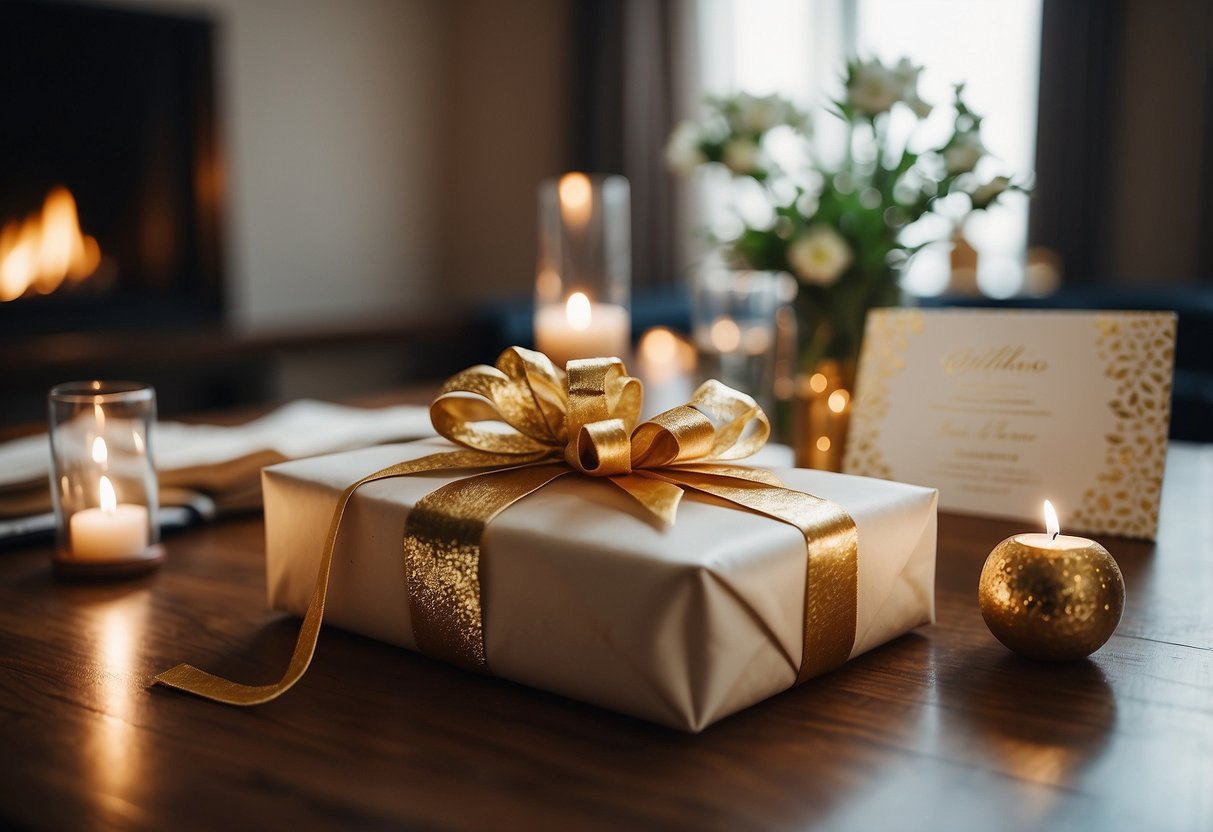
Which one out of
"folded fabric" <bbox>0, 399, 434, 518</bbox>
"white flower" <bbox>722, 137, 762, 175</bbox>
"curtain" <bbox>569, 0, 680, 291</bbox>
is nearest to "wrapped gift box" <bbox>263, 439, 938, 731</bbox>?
"folded fabric" <bbox>0, 399, 434, 518</bbox>

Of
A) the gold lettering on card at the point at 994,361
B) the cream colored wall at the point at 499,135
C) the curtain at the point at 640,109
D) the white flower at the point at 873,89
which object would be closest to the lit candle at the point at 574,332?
the white flower at the point at 873,89

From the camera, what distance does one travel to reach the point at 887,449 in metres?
0.90

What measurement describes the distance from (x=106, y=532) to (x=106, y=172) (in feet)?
14.0

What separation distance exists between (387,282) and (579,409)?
17.9 ft

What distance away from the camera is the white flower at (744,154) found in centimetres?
133

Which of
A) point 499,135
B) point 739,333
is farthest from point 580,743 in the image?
point 499,135

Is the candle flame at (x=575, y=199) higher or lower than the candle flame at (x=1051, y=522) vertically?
higher

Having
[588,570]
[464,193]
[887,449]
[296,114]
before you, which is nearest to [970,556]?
[887,449]

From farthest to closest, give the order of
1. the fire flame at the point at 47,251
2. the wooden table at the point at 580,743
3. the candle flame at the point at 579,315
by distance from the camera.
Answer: the fire flame at the point at 47,251 < the candle flame at the point at 579,315 < the wooden table at the point at 580,743

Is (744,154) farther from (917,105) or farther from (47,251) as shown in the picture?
(47,251)

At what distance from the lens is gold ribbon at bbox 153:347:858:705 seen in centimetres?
54

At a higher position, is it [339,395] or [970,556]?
[970,556]

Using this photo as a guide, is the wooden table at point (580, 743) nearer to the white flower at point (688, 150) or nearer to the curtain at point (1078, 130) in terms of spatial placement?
the white flower at point (688, 150)

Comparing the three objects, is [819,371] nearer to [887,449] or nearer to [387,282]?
[887,449]
